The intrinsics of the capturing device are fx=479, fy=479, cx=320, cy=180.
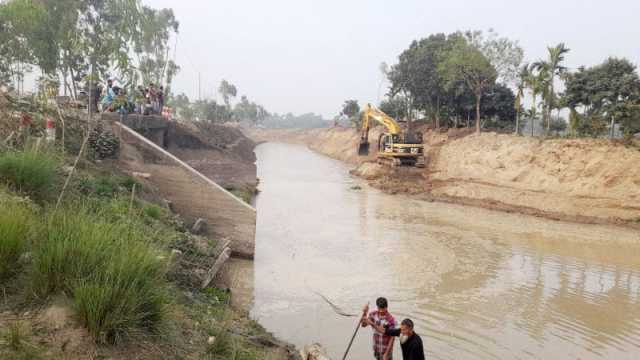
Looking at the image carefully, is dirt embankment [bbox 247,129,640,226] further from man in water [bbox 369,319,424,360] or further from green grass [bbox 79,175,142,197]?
man in water [bbox 369,319,424,360]

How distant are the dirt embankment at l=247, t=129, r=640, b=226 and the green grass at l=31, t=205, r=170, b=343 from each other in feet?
70.3

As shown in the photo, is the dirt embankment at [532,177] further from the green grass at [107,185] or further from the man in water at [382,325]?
the green grass at [107,185]

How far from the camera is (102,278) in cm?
466

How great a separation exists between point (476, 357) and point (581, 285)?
6291mm

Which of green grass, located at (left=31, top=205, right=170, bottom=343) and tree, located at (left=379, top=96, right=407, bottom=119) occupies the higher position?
tree, located at (left=379, top=96, right=407, bottom=119)

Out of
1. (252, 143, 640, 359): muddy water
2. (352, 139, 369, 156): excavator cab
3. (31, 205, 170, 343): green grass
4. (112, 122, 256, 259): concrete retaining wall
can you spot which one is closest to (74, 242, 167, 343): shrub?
(31, 205, 170, 343): green grass

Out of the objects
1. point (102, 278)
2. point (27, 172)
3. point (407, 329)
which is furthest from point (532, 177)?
point (102, 278)

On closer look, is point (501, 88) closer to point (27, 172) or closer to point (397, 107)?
point (397, 107)

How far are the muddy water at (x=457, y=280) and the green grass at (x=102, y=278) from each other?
437 cm

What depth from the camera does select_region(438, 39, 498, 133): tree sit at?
34.2 m

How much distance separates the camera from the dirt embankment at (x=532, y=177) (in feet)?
72.7

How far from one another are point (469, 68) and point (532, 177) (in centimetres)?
1138

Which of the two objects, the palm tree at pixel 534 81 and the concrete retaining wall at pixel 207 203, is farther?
the palm tree at pixel 534 81

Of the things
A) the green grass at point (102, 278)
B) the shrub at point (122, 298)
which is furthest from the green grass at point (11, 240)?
the shrub at point (122, 298)
